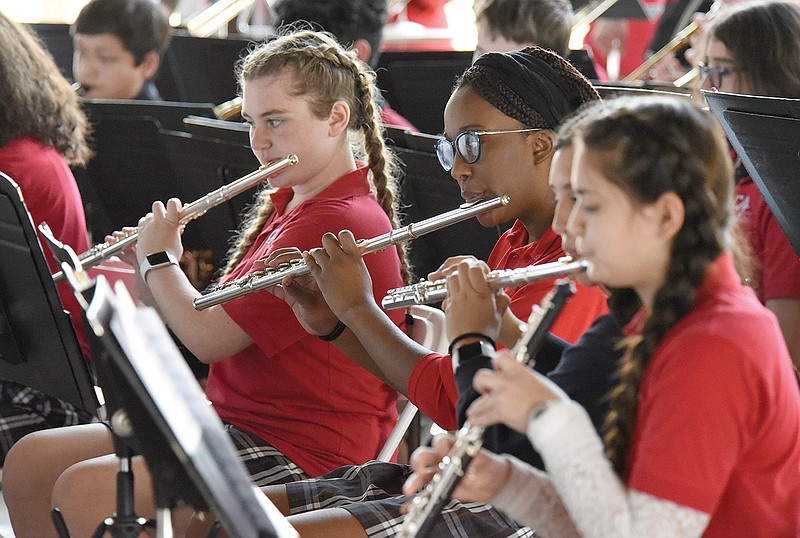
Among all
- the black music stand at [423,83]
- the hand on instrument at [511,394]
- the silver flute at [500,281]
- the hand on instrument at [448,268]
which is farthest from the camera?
the black music stand at [423,83]

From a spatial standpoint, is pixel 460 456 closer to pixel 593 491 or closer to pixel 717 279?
pixel 593 491

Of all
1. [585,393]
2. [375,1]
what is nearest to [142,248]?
[585,393]

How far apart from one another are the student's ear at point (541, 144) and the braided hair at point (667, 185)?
1.52 feet

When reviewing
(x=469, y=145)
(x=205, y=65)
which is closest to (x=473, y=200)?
(x=469, y=145)

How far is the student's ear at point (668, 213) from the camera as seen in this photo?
1.04 meters

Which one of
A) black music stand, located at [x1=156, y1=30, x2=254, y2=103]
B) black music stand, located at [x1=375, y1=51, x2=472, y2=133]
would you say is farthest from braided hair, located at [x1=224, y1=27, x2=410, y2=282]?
black music stand, located at [x1=156, y1=30, x2=254, y2=103]

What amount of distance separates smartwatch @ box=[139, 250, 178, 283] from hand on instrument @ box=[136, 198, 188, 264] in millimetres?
14

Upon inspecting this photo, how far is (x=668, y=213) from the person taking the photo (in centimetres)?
104

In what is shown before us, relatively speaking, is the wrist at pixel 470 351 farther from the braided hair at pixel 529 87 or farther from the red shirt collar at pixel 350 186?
the red shirt collar at pixel 350 186

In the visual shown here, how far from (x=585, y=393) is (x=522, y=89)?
1.73 ft

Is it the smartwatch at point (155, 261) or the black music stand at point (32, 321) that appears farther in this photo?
the smartwatch at point (155, 261)

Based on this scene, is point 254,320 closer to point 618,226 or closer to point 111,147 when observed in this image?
point 618,226

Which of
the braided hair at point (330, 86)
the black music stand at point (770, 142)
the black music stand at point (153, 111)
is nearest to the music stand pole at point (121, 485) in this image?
the braided hair at point (330, 86)

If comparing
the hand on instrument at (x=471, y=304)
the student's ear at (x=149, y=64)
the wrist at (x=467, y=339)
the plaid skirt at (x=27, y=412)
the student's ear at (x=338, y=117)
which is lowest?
the plaid skirt at (x=27, y=412)
